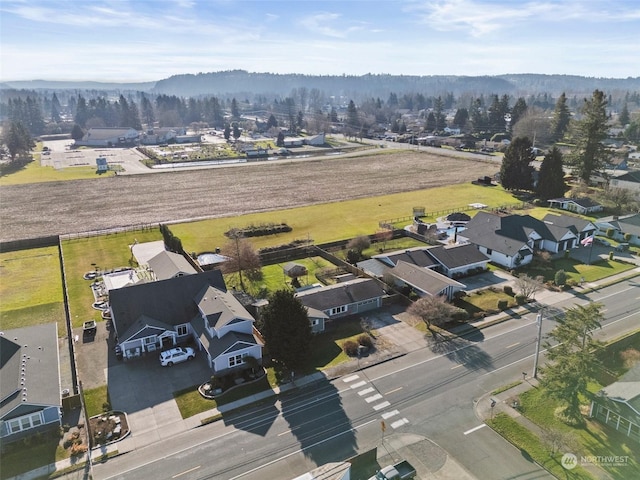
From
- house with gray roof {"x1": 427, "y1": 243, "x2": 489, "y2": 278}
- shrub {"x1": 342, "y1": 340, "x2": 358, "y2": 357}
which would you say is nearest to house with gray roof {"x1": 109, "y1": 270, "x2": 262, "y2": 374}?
shrub {"x1": 342, "y1": 340, "x2": 358, "y2": 357}

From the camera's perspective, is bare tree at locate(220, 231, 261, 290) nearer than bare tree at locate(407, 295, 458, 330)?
No

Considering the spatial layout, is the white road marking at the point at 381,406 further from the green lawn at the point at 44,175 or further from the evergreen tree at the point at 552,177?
the green lawn at the point at 44,175

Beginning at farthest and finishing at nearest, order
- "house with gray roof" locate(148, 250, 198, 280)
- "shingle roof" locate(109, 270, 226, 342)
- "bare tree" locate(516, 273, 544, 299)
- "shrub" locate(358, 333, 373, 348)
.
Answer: "house with gray roof" locate(148, 250, 198, 280), "bare tree" locate(516, 273, 544, 299), "shingle roof" locate(109, 270, 226, 342), "shrub" locate(358, 333, 373, 348)

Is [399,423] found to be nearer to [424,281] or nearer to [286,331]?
[286,331]

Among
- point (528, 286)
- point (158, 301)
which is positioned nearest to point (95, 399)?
point (158, 301)

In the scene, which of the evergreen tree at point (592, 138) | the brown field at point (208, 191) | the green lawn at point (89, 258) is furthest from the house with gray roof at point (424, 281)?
the evergreen tree at point (592, 138)

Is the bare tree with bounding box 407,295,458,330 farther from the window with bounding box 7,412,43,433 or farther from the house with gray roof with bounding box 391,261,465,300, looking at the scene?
the window with bounding box 7,412,43,433

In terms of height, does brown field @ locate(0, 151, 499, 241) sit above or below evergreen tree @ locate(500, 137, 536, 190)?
below
